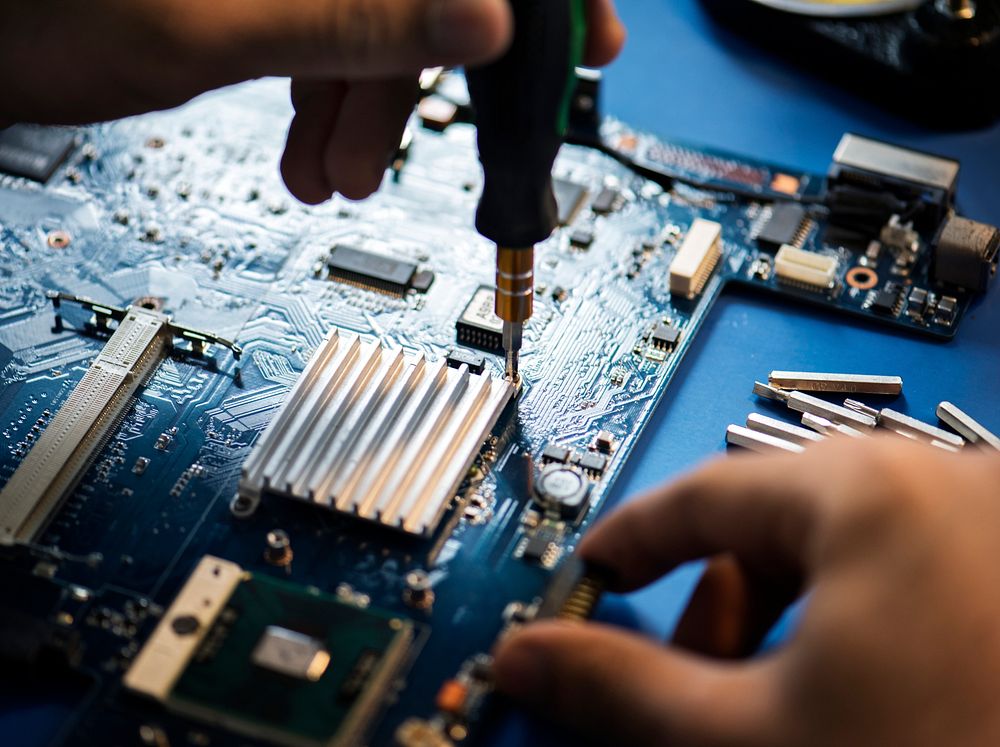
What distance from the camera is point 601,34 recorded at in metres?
3.60

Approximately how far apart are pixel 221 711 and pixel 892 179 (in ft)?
9.83

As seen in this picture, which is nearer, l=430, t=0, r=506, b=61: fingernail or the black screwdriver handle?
l=430, t=0, r=506, b=61: fingernail

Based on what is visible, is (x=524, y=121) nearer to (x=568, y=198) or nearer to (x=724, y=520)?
(x=724, y=520)

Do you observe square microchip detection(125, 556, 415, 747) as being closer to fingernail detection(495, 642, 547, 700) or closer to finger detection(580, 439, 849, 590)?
fingernail detection(495, 642, 547, 700)

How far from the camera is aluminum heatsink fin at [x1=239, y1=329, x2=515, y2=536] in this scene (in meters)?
3.64

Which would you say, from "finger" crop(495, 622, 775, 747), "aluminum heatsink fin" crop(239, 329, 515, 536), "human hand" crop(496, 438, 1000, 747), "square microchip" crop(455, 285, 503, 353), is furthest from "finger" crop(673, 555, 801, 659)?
"square microchip" crop(455, 285, 503, 353)

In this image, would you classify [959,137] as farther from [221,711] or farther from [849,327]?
[221,711]

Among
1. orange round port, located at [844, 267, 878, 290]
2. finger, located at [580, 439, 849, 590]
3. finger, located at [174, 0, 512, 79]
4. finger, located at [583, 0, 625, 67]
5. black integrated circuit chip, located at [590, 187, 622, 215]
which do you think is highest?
orange round port, located at [844, 267, 878, 290]

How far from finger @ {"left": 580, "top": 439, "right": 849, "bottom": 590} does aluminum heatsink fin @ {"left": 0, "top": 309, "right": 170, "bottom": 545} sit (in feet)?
5.05

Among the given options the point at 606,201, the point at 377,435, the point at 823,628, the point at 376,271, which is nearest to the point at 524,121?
the point at 377,435

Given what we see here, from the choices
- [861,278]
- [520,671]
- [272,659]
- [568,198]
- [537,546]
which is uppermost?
[861,278]

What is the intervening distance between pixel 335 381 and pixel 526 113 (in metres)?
1.13

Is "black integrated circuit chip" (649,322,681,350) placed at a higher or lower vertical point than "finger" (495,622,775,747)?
higher

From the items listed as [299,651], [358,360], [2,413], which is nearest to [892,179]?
[358,360]
